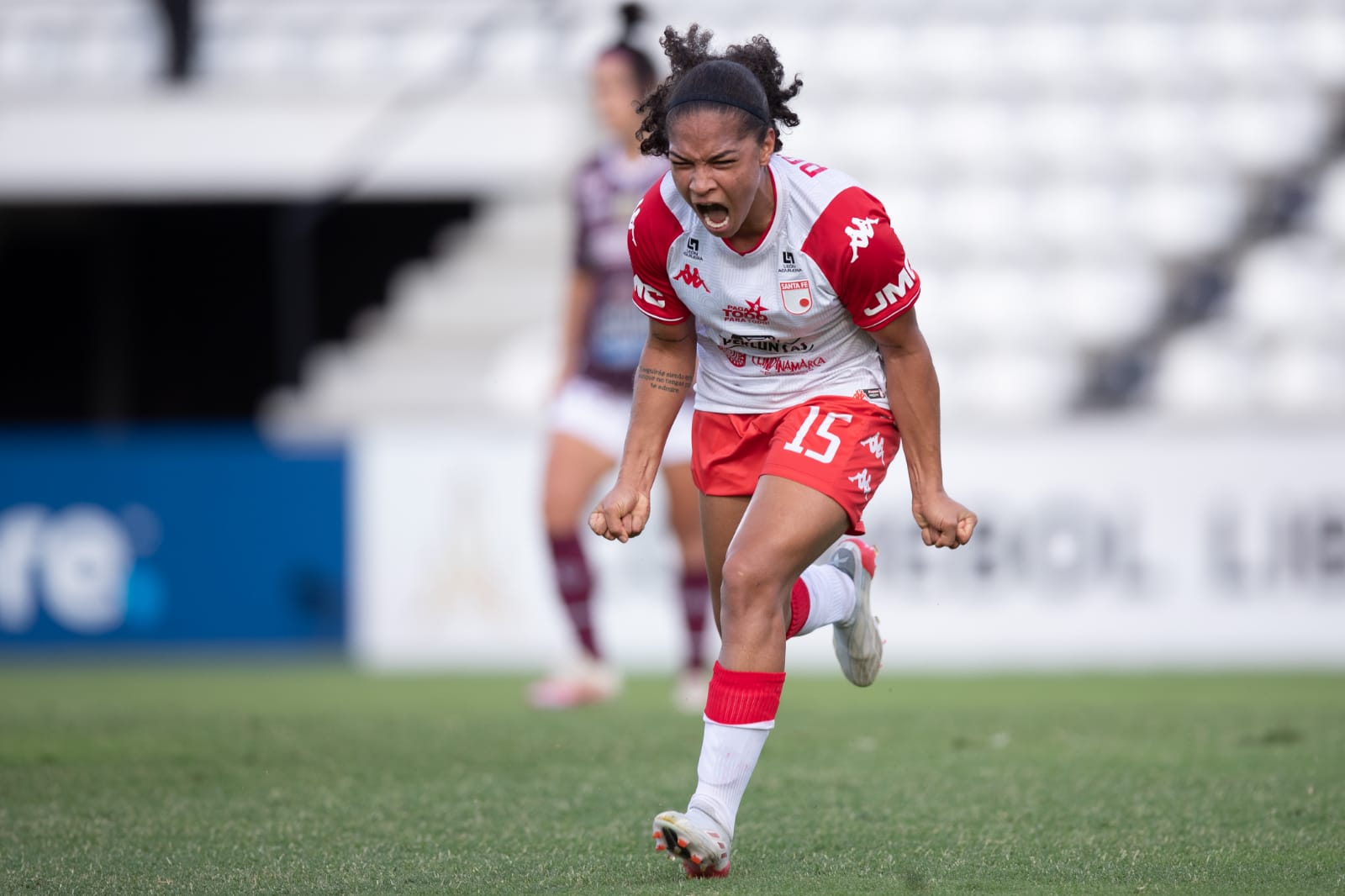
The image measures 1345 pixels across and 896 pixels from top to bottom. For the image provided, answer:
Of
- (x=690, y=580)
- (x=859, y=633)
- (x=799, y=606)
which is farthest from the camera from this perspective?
(x=690, y=580)

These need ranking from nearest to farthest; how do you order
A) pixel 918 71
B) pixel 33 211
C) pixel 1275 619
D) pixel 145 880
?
pixel 145 880, pixel 1275 619, pixel 918 71, pixel 33 211

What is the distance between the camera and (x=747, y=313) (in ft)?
12.4

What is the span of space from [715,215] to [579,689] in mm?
3611

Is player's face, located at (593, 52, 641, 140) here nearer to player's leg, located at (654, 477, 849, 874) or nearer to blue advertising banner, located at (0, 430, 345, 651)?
player's leg, located at (654, 477, 849, 874)

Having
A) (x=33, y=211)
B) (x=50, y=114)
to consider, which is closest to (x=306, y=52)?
(x=50, y=114)

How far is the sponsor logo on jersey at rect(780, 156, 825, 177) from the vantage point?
150 inches

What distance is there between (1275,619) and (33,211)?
39.5ft

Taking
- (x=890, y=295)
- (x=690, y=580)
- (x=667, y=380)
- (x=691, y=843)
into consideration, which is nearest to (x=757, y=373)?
(x=667, y=380)

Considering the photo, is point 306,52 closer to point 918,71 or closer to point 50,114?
point 50,114

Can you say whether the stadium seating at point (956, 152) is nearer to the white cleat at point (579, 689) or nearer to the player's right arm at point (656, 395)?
the white cleat at point (579, 689)

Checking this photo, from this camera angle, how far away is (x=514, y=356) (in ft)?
42.2

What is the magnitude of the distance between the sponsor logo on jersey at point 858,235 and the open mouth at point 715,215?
28 centimetres

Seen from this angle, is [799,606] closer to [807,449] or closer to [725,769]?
[807,449]

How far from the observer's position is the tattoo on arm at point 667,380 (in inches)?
156
